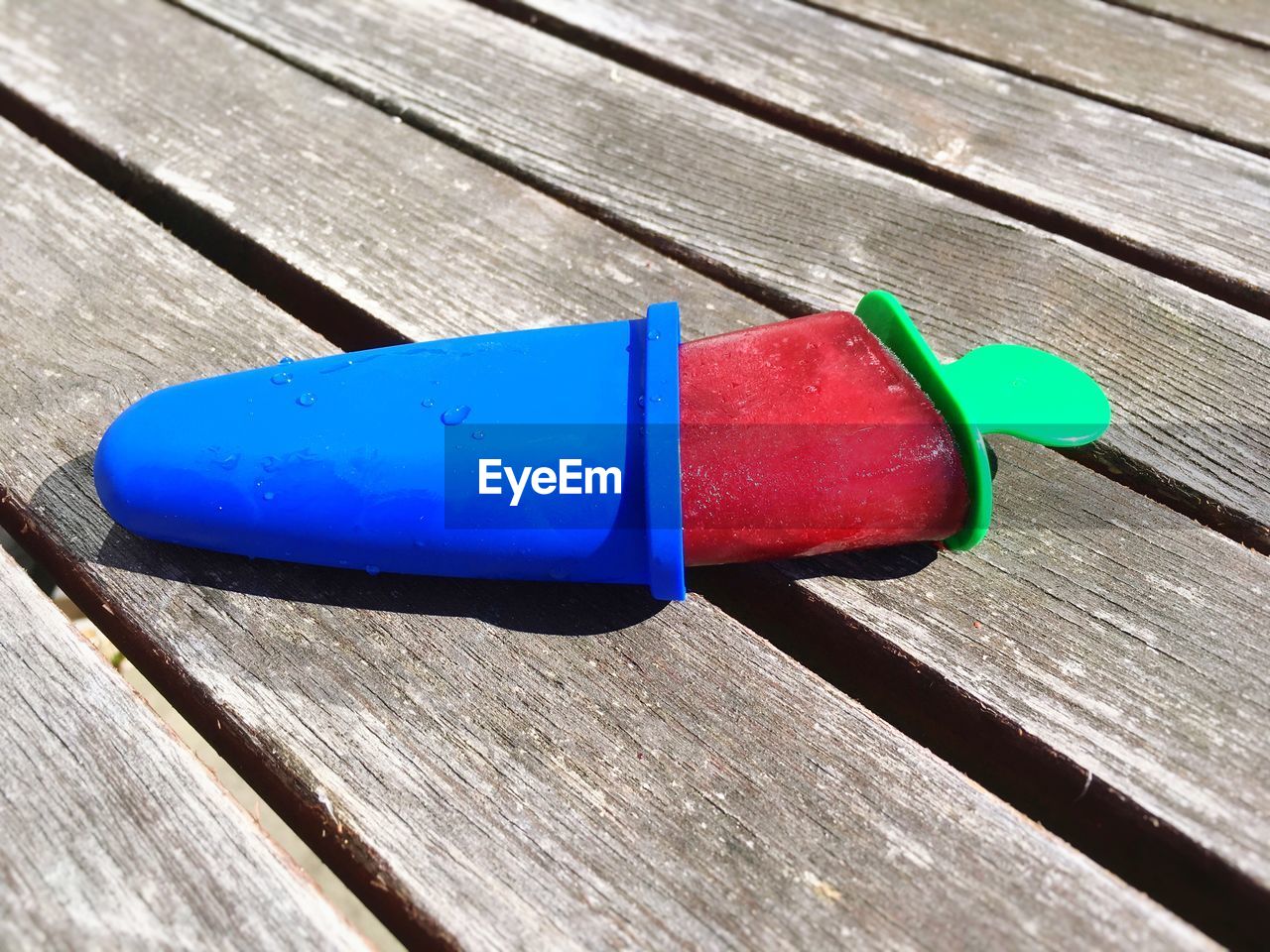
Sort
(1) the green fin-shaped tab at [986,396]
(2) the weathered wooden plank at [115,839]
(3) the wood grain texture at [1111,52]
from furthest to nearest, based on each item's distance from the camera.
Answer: (3) the wood grain texture at [1111,52], (1) the green fin-shaped tab at [986,396], (2) the weathered wooden plank at [115,839]

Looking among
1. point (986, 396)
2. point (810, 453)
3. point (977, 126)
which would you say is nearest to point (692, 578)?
point (810, 453)

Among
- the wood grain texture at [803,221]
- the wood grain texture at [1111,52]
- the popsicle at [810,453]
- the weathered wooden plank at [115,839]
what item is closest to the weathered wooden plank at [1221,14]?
the wood grain texture at [1111,52]

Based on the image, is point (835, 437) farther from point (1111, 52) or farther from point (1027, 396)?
point (1111, 52)

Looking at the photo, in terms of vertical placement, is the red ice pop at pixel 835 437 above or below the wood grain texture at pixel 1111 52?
below

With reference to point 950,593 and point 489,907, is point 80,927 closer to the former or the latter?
point 489,907

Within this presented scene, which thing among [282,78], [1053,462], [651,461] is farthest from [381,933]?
[282,78]

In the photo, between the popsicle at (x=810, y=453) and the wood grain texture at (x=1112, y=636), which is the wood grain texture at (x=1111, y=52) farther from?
the popsicle at (x=810, y=453)
